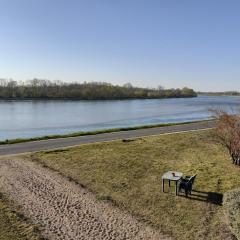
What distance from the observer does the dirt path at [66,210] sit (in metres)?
8.62

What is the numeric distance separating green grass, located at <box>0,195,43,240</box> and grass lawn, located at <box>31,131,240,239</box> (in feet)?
9.11

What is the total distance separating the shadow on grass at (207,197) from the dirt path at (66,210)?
8.93ft

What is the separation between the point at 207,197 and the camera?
11.3 metres

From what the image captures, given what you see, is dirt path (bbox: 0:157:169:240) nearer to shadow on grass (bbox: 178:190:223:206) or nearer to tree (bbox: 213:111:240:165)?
shadow on grass (bbox: 178:190:223:206)

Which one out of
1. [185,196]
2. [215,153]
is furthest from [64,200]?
[215,153]

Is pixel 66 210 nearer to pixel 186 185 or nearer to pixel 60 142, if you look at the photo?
pixel 186 185

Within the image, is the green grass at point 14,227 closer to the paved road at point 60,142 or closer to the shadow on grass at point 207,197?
the shadow on grass at point 207,197

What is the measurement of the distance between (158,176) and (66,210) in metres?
4.80

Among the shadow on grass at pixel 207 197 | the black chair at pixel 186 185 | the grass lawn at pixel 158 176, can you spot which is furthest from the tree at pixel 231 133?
the black chair at pixel 186 185

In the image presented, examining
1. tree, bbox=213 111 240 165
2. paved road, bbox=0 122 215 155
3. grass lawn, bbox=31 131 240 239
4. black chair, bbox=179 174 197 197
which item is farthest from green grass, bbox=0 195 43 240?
tree, bbox=213 111 240 165

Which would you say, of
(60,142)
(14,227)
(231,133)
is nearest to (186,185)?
(14,227)

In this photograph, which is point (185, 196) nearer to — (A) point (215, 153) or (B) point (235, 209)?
(B) point (235, 209)

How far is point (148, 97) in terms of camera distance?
→ 128375mm

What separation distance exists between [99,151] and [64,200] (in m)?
7.97
